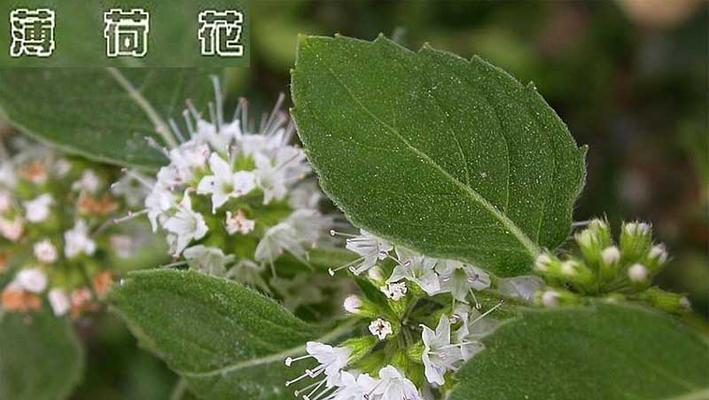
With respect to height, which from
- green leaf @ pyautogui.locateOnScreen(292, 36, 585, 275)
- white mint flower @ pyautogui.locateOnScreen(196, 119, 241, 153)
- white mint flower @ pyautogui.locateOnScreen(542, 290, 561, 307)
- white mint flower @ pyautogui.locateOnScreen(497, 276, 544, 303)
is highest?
green leaf @ pyautogui.locateOnScreen(292, 36, 585, 275)

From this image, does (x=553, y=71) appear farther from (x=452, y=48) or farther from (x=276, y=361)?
(x=276, y=361)

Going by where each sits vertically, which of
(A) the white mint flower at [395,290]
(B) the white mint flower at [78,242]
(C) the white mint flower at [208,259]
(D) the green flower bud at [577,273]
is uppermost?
(D) the green flower bud at [577,273]

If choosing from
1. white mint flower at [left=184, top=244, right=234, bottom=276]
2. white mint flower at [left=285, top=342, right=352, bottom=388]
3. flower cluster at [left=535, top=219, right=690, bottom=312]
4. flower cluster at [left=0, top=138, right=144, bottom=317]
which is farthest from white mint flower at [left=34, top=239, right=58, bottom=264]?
flower cluster at [left=535, top=219, right=690, bottom=312]

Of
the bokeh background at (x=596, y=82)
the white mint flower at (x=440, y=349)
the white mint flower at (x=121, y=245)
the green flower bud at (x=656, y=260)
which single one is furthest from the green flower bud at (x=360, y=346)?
the bokeh background at (x=596, y=82)

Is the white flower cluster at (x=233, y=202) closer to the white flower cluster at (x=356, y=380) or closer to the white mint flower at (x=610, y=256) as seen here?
the white flower cluster at (x=356, y=380)

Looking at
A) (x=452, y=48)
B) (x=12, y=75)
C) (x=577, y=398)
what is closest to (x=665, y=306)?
(x=577, y=398)

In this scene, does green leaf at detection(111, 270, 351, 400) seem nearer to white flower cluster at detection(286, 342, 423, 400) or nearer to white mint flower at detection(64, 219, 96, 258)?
white flower cluster at detection(286, 342, 423, 400)

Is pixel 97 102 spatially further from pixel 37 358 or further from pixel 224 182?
pixel 37 358
